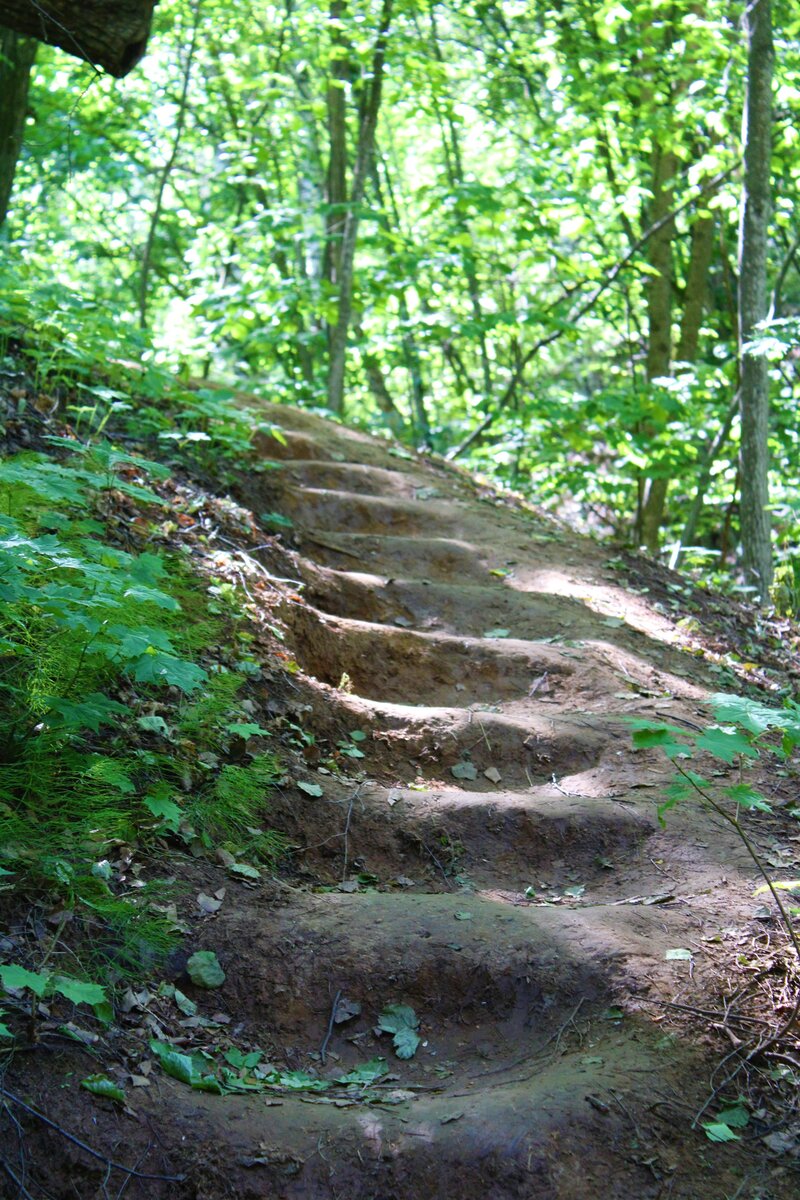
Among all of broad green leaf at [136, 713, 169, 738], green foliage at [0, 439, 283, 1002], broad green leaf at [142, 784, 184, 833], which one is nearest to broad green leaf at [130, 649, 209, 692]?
green foliage at [0, 439, 283, 1002]

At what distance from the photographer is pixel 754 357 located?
750 centimetres

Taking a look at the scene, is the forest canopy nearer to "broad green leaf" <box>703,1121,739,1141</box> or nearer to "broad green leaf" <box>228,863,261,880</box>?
"broad green leaf" <box>228,863,261,880</box>

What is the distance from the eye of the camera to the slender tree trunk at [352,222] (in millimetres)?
8938

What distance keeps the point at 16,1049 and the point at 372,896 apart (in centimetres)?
125

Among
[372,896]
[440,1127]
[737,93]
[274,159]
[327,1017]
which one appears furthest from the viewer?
[274,159]

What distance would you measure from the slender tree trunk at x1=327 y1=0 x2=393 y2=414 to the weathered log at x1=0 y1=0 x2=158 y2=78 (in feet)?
13.1

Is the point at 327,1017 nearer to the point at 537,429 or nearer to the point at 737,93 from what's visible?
the point at 537,429

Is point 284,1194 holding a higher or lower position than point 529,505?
lower

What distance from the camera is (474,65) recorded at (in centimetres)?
1409

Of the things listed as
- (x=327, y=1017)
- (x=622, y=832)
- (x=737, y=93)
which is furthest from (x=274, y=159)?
(x=327, y=1017)

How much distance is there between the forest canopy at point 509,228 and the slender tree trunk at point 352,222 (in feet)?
0.11

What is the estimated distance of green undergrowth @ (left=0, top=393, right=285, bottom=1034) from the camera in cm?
265

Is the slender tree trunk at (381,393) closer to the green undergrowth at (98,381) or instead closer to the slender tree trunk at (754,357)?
the slender tree trunk at (754,357)

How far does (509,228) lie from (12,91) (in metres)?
4.67
